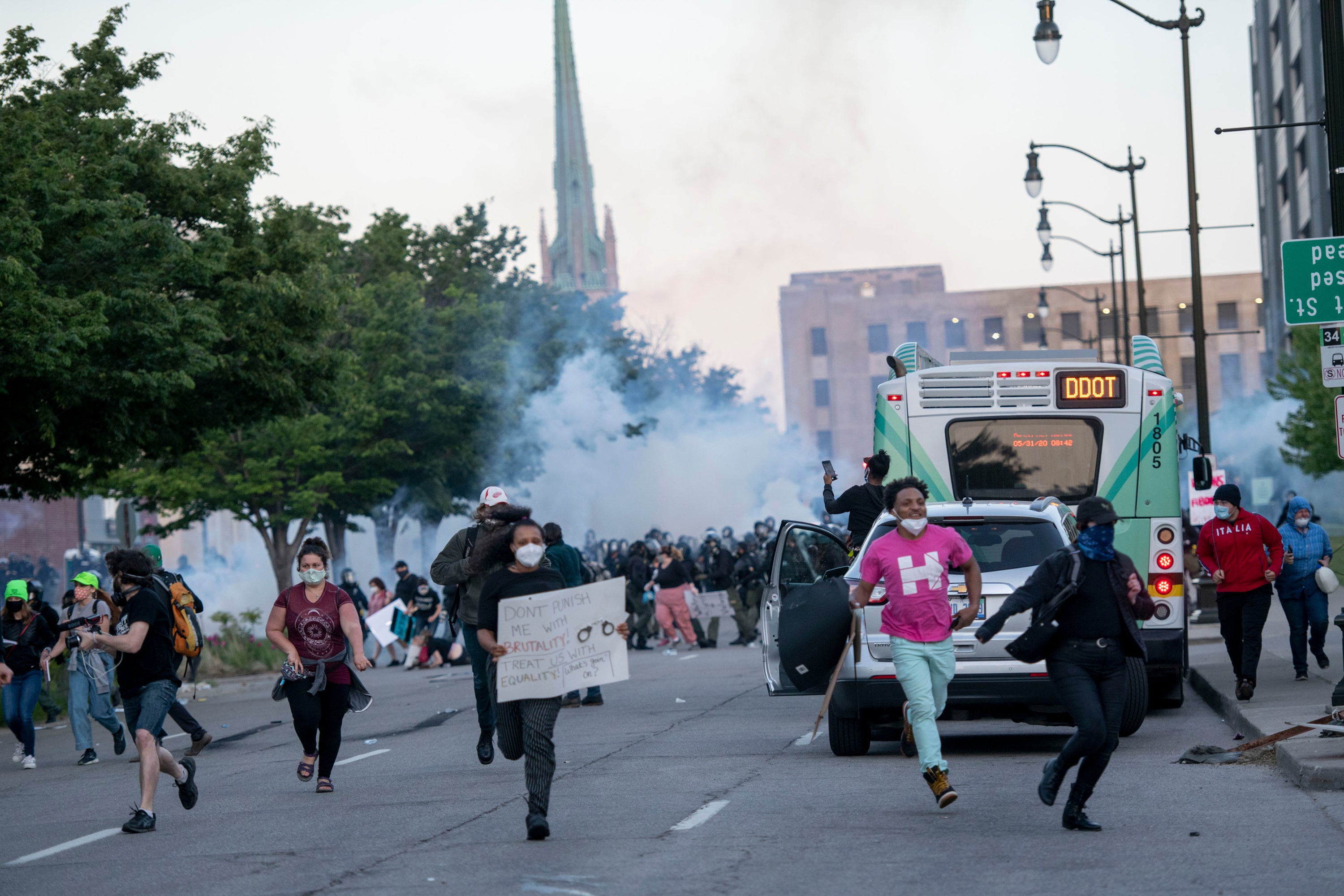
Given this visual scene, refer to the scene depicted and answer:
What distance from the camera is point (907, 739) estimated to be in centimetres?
1159

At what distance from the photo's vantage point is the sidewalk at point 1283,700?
32.5 feet

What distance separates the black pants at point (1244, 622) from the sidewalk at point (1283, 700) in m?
0.34

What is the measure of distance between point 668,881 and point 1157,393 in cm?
896

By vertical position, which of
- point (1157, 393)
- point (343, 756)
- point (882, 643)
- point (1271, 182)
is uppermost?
point (1271, 182)

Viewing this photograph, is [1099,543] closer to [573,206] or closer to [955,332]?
[955,332]

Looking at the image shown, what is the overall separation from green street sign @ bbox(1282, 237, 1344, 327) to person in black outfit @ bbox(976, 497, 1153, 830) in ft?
15.5

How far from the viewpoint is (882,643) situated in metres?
11.5

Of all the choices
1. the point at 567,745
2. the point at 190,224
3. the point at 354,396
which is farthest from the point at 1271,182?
the point at 567,745

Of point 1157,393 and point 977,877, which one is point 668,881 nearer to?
point 977,877

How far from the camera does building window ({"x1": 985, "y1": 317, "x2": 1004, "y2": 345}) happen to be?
99.7m

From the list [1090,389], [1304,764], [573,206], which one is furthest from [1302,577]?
[573,206]

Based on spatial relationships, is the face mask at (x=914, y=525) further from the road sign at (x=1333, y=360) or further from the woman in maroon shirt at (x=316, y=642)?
the road sign at (x=1333, y=360)

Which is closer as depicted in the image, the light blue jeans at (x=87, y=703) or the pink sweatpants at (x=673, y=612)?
the light blue jeans at (x=87, y=703)

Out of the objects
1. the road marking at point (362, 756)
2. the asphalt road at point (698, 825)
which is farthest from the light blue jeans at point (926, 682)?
the road marking at point (362, 756)
